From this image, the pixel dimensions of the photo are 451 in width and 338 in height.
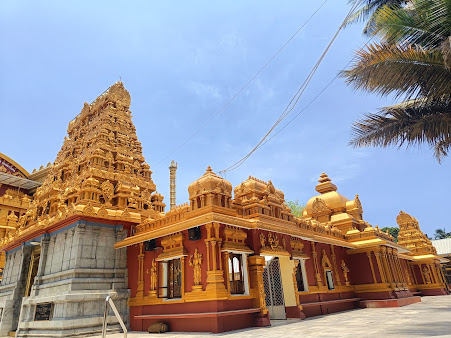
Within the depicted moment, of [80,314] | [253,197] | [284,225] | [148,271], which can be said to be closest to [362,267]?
[284,225]

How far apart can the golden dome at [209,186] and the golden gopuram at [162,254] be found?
0.16 ft

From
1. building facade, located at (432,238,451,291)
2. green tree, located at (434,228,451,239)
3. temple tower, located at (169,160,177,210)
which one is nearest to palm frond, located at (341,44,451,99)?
temple tower, located at (169,160,177,210)

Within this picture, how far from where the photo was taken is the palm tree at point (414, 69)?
25.5 feet

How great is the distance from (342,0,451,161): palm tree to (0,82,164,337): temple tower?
34.5 ft

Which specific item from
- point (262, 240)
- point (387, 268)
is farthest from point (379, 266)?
point (262, 240)

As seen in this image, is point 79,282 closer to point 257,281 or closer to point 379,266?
point 257,281

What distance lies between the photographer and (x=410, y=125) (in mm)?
8992

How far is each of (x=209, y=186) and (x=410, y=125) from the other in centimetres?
632

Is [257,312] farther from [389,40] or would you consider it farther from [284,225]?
[389,40]

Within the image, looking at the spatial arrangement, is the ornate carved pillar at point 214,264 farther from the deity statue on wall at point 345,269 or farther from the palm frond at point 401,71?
the deity statue on wall at point 345,269

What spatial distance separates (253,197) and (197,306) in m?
4.18

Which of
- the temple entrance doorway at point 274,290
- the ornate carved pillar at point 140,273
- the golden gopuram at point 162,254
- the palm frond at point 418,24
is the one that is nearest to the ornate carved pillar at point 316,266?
the golden gopuram at point 162,254

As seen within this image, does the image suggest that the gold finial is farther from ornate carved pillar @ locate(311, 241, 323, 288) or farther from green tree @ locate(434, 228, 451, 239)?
green tree @ locate(434, 228, 451, 239)

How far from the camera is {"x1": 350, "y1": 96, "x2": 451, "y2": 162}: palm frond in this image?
8609mm
